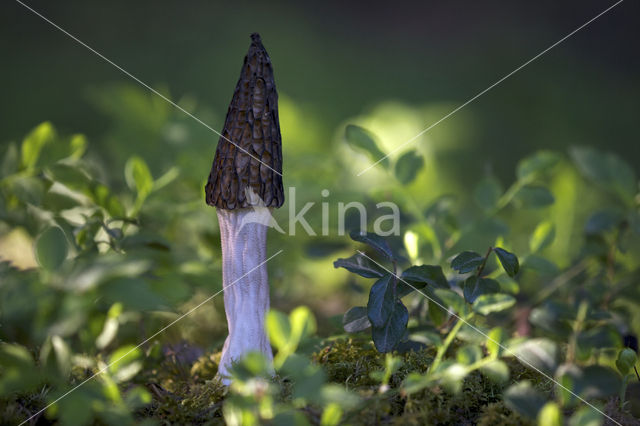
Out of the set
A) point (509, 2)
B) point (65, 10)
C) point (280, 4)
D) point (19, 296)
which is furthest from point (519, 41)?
point (19, 296)

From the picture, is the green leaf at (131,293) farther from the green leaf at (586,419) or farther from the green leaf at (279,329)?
the green leaf at (586,419)

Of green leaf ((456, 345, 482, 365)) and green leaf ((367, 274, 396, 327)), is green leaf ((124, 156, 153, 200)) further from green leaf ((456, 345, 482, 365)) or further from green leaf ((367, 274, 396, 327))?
green leaf ((456, 345, 482, 365))

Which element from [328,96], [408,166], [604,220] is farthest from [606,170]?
[328,96]

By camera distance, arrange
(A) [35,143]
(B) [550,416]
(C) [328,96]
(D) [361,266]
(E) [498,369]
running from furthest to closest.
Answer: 1. (C) [328,96]
2. (A) [35,143]
3. (D) [361,266]
4. (E) [498,369]
5. (B) [550,416]

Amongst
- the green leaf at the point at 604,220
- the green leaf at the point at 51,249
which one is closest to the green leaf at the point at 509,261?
the green leaf at the point at 604,220

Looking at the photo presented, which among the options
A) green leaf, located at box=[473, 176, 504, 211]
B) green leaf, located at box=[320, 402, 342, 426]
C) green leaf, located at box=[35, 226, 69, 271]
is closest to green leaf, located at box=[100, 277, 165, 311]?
green leaf, located at box=[35, 226, 69, 271]

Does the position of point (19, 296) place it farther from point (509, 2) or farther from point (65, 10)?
point (509, 2)

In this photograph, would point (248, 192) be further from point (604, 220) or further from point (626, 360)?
point (604, 220)
